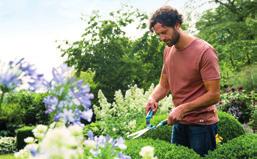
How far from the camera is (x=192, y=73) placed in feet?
13.8

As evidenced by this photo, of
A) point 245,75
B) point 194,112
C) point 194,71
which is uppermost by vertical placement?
point 194,71

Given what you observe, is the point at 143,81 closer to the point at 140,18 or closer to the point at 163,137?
the point at 140,18

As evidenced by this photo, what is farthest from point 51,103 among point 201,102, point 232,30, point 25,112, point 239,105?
point 232,30

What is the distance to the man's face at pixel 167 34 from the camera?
13.6 ft

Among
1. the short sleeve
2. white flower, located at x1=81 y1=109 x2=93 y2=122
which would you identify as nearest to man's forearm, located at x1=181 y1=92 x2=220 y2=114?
the short sleeve

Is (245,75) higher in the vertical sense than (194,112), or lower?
lower

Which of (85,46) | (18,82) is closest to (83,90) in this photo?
(18,82)

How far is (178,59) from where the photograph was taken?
4285mm

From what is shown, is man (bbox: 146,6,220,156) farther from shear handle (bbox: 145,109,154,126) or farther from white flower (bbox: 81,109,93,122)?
white flower (bbox: 81,109,93,122)

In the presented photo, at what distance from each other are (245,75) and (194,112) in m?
12.3

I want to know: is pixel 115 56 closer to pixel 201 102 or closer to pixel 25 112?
pixel 25 112

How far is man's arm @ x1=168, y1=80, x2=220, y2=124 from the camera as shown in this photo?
397cm

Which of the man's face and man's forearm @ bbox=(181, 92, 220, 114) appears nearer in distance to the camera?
man's forearm @ bbox=(181, 92, 220, 114)

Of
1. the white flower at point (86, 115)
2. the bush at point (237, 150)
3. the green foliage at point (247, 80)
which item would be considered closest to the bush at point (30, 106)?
the green foliage at point (247, 80)
